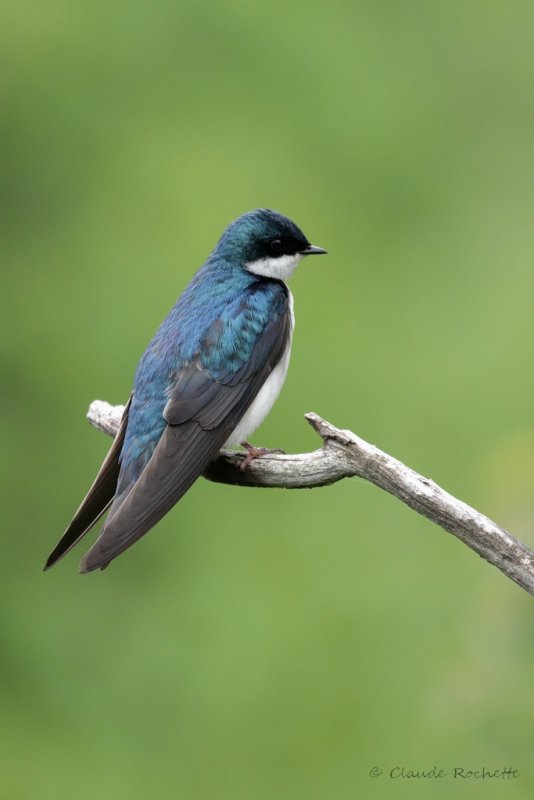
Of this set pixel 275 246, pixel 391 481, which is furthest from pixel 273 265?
pixel 391 481

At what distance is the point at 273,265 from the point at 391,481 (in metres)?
0.84

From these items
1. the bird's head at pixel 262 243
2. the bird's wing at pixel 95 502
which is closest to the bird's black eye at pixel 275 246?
the bird's head at pixel 262 243

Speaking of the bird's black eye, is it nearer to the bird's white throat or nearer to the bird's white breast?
the bird's white throat

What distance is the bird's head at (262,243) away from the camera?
3191 mm

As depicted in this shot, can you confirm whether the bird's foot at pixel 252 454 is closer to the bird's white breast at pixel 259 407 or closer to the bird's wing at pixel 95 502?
the bird's white breast at pixel 259 407

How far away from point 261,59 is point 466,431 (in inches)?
77.9

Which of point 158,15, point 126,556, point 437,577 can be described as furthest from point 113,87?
point 437,577

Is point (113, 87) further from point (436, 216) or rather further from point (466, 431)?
point (466, 431)

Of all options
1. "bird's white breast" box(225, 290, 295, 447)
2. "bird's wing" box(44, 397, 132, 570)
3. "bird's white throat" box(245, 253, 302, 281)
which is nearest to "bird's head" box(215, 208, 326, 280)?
"bird's white throat" box(245, 253, 302, 281)

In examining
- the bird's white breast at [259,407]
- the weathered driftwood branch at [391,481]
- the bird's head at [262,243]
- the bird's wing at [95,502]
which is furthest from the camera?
the bird's head at [262,243]

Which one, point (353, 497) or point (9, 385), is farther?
point (9, 385)

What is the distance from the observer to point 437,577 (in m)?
4.44

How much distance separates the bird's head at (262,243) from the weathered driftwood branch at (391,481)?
48 centimetres

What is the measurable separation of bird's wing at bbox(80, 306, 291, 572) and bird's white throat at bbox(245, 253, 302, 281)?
17cm
